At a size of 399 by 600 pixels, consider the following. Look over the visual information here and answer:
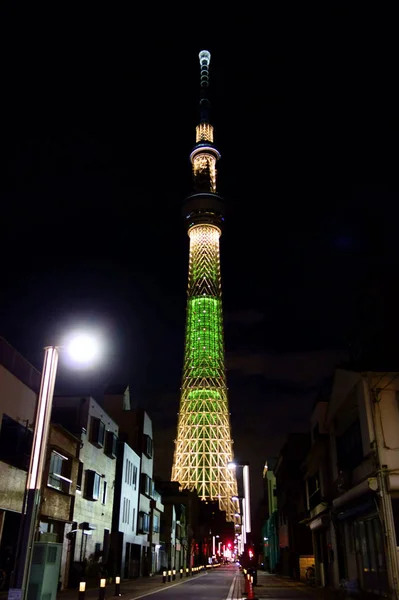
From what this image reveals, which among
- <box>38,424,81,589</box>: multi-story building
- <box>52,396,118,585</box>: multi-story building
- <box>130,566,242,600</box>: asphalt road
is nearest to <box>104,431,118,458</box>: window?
<box>52,396,118,585</box>: multi-story building

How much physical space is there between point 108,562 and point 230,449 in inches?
2250

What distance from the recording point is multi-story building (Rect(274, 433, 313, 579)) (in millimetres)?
36531

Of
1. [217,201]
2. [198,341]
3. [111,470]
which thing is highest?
[217,201]

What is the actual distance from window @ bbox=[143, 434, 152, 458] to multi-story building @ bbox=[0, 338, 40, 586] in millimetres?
22871

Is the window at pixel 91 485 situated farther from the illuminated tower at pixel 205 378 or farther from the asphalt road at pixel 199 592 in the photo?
the illuminated tower at pixel 205 378

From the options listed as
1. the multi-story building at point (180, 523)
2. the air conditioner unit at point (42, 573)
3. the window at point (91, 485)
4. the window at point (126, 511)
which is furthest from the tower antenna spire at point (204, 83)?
the air conditioner unit at point (42, 573)

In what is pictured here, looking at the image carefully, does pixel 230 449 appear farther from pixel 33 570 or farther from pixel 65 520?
pixel 33 570

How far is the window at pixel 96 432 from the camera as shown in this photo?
1128 inches

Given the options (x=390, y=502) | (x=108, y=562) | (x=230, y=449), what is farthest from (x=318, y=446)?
(x=230, y=449)

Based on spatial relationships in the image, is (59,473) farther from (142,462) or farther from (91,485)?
(142,462)

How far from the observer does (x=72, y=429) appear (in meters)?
27.3

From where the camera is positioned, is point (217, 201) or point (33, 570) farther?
point (217, 201)

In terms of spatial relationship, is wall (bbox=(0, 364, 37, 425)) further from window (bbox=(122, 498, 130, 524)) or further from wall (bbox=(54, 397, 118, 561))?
window (bbox=(122, 498, 130, 524))

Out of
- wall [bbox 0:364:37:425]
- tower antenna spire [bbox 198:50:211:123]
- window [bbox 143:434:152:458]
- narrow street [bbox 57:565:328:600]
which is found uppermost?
tower antenna spire [bbox 198:50:211:123]
